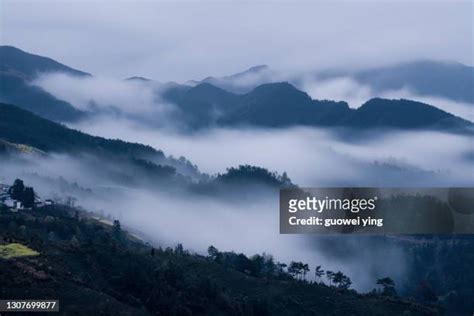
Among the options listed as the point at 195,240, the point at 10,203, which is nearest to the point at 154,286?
the point at 10,203

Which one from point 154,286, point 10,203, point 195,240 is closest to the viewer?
point 154,286

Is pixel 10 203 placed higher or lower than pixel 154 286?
higher

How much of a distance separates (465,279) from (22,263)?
65.4 meters

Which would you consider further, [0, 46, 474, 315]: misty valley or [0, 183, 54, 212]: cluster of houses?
[0, 183, 54, 212]: cluster of houses

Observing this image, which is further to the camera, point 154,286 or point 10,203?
point 10,203

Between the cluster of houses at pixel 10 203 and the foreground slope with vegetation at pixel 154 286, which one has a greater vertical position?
the cluster of houses at pixel 10 203

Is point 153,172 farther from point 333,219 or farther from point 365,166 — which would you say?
point 333,219

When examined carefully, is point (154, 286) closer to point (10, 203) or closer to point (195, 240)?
point (10, 203)

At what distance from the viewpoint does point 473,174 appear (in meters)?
150

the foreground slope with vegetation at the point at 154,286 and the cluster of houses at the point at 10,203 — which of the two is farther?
the cluster of houses at the point at 10,203

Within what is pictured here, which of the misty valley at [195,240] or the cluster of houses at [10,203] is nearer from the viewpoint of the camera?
the misty valley at [195,240]

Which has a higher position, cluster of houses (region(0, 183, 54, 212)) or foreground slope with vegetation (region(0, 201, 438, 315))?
cluster of houses (region(0, 183, 54, 212))

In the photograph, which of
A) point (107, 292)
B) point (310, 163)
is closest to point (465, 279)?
point (107, 292)

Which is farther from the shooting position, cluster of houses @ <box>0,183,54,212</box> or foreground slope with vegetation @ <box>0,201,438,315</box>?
cluster of houses @ <box>0,183,54,212</box>
